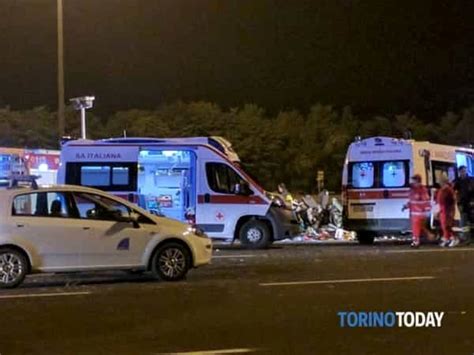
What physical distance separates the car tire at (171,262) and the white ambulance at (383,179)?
9013 mm

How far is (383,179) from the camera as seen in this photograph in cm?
2250

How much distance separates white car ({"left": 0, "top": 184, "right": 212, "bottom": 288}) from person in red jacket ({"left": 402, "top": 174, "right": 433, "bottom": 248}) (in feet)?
26.2

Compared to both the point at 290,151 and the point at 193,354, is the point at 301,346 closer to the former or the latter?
the point at 193,354

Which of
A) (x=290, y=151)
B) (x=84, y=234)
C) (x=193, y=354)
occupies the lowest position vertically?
(x=193, y=354)

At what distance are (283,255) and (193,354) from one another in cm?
1063

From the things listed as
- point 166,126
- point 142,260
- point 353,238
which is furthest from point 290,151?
point 142,260

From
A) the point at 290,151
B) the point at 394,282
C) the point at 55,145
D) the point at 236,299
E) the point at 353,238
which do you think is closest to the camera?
the point at 236,299

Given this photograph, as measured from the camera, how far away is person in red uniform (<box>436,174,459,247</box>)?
20805mm

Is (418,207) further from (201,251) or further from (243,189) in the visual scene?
(201,251)

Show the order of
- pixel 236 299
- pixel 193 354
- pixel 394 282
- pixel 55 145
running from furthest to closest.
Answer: pixel 55 145, pixel 394 282, pixel 236 299, pixel 193 354

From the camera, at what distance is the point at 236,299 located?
468 inches

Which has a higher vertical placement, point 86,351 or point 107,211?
point 107,211

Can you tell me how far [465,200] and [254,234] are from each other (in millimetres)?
5171

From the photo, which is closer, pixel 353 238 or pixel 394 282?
pixel 394 282
